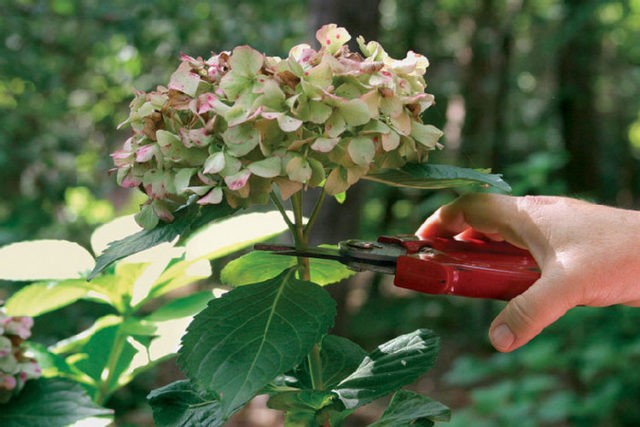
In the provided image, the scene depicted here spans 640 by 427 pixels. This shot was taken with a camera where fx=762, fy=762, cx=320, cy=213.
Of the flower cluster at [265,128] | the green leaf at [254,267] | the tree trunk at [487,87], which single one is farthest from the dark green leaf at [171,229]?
the tree trunk at [487,87]

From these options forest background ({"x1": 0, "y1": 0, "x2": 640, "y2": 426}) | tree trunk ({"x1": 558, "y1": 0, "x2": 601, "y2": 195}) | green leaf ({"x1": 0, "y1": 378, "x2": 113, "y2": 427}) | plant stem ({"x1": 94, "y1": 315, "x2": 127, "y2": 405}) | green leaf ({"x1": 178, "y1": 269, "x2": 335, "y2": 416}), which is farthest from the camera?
tree trunk ({"x1": 558, "y1": 0, "x2": 601, "y2": 195})

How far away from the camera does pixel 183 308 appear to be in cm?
95

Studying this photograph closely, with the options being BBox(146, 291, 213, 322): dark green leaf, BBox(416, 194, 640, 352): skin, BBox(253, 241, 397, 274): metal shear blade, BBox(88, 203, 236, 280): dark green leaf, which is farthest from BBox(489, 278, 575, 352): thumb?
BBox(146, 291, 213, 322): dark green leaf

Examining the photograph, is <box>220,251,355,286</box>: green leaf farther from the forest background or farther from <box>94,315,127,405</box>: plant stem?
the forest background

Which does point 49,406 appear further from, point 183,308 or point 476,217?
point 476,217

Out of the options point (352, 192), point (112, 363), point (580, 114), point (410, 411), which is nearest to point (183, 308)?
point (112, 363)

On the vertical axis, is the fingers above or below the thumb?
above

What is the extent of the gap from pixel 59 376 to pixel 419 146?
560 millimetres

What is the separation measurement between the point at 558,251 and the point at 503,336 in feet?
0.28

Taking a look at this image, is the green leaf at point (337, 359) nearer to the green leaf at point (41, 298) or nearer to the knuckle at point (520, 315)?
the knuckle at point (520, 315)

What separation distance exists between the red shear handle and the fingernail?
37 millimetres

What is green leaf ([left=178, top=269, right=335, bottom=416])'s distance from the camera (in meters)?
0.54

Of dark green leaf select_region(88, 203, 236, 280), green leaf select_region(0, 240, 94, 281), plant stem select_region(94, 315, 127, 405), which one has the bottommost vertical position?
plant stem select_region(94, 315, 127, 405)

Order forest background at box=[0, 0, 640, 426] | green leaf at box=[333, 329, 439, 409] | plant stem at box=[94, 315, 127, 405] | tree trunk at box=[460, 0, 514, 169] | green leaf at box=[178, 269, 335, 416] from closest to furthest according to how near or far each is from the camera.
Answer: green leaf at box=[178, 269, 335, 416]
green leaf at box=[333, 329, 439, 409]
plant stem at box=[94, 315, 127, 405]
forest background at box=[0, 0, 640, 426]
tree trunk at box=[460, 0, 514, 169]
